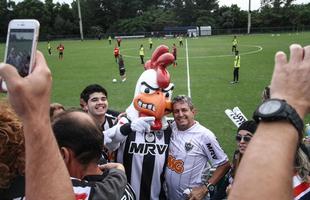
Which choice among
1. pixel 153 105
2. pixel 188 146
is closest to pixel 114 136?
pixel 153 105

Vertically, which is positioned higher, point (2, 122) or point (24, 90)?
point (24, 90)

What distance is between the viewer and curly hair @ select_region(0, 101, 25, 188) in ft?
6.37

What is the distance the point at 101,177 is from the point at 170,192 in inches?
99.4

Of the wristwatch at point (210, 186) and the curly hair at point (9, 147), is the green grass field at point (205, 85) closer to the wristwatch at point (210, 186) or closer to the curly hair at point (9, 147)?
the wristwatch at point (210, 186)

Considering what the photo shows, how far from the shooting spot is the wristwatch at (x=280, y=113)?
4.17 feet

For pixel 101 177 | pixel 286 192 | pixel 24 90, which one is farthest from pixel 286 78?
pixel 101 177

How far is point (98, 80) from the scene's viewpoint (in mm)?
20562

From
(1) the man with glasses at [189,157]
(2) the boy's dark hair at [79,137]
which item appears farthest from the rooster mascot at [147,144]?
(2) the boy's dark hair at [79,137]

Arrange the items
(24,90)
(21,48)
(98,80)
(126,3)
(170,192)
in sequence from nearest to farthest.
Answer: (24,90) → (21,48) → (170,192) → (98,80) → (126,3)

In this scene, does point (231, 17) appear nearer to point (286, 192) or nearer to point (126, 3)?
point (126, 3)

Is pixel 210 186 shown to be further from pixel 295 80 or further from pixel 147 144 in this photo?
pixel 295 80

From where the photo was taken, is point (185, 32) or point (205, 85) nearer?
point (205, 85)

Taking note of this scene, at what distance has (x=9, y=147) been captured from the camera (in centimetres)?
195

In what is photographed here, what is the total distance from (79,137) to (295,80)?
1.31 metres
